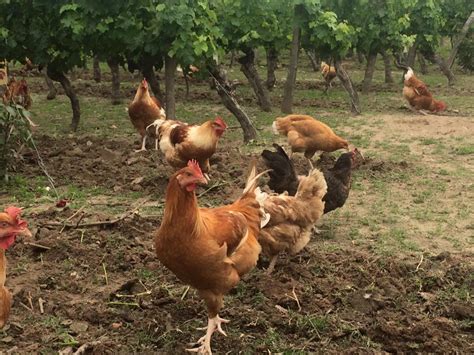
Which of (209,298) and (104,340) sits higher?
(209,298)

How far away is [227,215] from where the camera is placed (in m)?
4.48

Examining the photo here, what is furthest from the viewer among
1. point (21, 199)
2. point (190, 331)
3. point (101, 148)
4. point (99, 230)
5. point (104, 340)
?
point (101, 148)

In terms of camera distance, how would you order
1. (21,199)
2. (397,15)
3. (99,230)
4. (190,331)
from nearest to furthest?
(190,331)
(99,230)
(21,199)
(397,15)

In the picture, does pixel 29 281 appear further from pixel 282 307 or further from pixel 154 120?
pixel 154 120

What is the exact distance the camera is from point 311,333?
427cm

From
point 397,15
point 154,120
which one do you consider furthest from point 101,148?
point 397,15

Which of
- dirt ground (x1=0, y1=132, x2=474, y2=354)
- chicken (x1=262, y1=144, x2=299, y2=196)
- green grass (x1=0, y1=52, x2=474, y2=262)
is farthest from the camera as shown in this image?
green grass (x1=0, y1=52, x2=474, y2=262)

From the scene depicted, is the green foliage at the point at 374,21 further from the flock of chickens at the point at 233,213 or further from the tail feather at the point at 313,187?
the tail feather at the point at 313,187

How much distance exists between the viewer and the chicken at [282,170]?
258 inches

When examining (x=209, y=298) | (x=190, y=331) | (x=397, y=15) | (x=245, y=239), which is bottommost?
(x=190, y=331)

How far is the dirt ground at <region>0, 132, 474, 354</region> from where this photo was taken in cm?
414

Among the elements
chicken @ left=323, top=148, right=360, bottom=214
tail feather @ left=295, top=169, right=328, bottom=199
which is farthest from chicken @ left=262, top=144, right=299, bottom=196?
tail feather @ left=295, top=169, right=328, bottom=199

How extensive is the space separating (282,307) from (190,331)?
0.79 m

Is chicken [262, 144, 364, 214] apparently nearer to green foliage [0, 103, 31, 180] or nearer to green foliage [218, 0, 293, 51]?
green foliage [0, 103, 31, 180]
